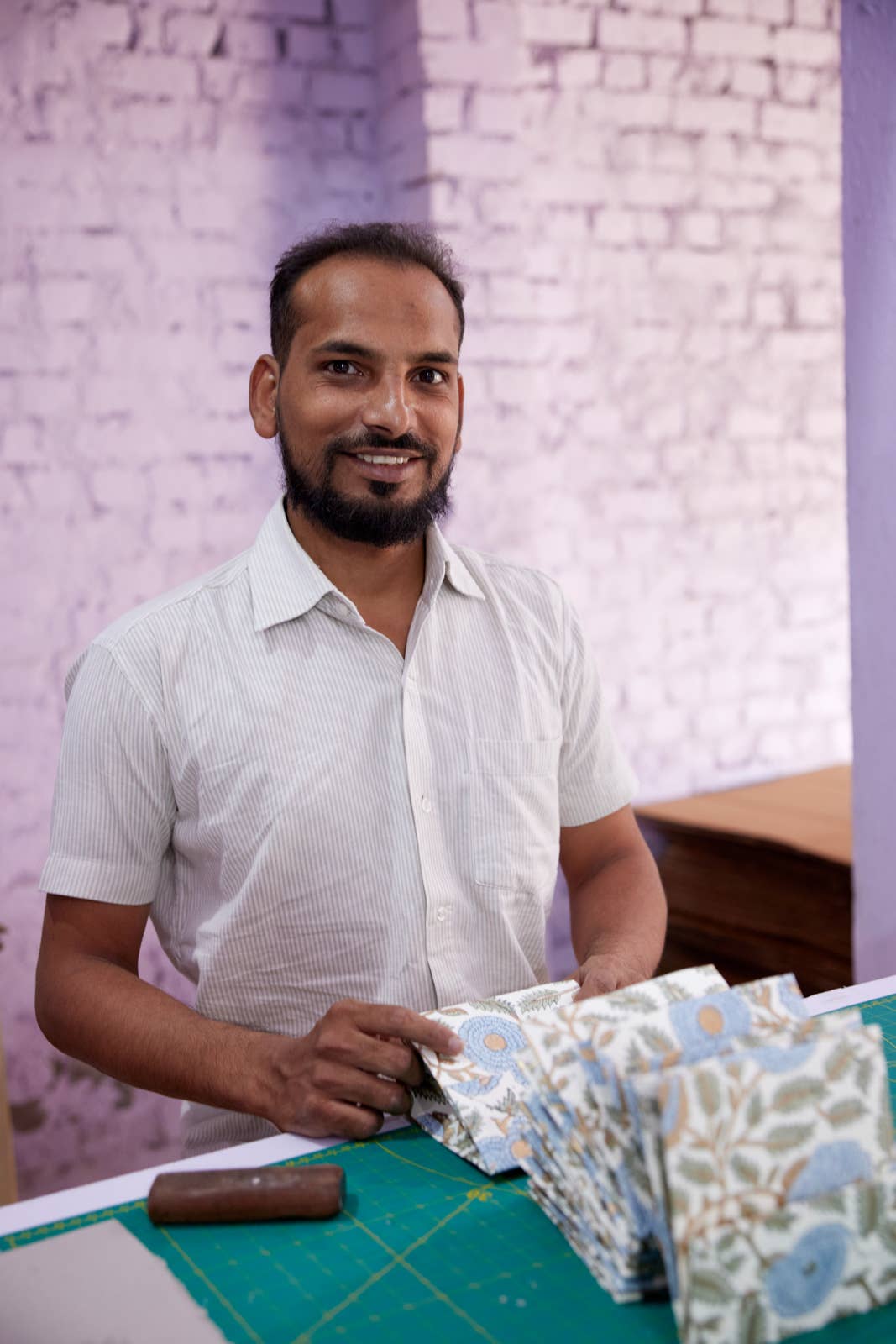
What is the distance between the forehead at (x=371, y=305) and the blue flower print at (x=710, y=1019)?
3.37ft

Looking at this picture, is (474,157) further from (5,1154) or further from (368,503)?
(5,1154)

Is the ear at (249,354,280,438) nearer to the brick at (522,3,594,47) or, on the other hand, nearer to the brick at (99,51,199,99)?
the brick at (99,51,199,99)

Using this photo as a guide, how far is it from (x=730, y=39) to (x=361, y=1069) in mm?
3434

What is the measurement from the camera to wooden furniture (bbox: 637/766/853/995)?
3.20 metres

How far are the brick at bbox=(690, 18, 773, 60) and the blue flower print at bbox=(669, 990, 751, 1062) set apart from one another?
337 cm

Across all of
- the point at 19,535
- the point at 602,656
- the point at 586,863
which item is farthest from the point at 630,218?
the point at 586,863

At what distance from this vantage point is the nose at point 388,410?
173cm

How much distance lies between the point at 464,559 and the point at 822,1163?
3.88 ft

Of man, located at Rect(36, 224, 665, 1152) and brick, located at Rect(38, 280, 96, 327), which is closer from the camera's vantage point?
man, located at Rect(36, 224, 665, 1152)

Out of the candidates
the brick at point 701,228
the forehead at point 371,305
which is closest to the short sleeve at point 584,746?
the forehead at point 371,305

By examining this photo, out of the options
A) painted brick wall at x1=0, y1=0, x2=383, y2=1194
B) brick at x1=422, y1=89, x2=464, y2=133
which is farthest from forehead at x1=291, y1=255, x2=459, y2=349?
brick at x1=422, y1=89, x2=464, y2=133

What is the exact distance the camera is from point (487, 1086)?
126 centimetres

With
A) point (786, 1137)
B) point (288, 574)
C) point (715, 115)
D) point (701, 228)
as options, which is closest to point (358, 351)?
point (288, 574)

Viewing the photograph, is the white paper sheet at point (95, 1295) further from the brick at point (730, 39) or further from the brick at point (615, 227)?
the brick at point (730, 39)
